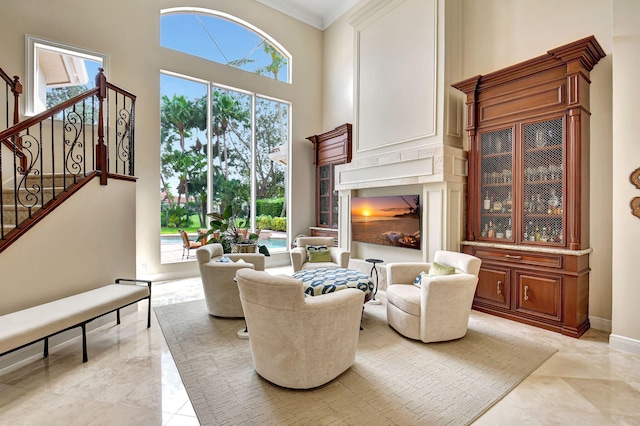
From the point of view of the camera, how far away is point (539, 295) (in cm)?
362

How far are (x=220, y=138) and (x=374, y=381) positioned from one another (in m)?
5.77

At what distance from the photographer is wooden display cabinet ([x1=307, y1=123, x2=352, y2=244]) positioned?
6.70 m

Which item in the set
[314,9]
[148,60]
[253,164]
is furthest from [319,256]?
[314,9]

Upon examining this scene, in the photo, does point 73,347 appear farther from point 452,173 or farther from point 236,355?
point 452,173

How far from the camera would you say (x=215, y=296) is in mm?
3730

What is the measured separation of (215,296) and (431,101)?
413 cm

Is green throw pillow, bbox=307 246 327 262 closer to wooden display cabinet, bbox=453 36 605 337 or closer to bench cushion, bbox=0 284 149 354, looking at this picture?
wooden display cabinet, bbox=453 36 605 337

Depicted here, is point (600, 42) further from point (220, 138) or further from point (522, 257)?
point (220, 138)

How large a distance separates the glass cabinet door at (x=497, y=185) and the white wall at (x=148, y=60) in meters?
4.29

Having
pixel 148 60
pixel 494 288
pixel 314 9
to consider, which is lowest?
pixel 494 288

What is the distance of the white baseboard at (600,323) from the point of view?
11.4ft

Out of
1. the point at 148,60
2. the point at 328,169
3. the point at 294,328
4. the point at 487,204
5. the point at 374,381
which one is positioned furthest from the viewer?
the point at 328,169

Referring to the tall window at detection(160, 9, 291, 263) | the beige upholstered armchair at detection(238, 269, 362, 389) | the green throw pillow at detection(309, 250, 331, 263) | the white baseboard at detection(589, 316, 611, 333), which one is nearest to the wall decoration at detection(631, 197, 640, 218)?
the white baseboard at detection(589, 316, 611, 333)

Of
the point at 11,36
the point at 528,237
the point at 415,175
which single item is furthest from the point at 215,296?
the point at 11,36
